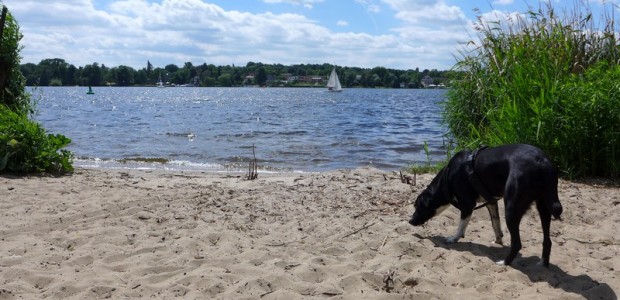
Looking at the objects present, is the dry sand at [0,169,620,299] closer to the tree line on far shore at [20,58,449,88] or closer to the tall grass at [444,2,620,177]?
the tall grass at [444,2,620,177]

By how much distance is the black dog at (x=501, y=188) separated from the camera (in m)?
4.44

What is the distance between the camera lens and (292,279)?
4.41 metres

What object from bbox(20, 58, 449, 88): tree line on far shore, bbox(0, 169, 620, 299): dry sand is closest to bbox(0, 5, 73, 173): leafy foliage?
bbox(0, 169, 620, 299): dry sand

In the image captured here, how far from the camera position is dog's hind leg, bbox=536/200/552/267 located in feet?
15.0

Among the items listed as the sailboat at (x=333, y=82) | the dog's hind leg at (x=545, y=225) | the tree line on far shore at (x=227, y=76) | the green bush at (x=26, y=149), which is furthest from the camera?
the tree line on far shore at (x=227, y=76)

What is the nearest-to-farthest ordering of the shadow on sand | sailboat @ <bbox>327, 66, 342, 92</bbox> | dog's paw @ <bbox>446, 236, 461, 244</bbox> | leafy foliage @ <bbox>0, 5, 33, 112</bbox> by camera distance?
the shadow on sand, dog's paw @ <bbox>446, 236, 461, 244</bbox>, leafy foliage @ <bbox>0, 5, 33, 112</bbox>, sailboat @ <bbox>327, 66, 342, 92</bbox>

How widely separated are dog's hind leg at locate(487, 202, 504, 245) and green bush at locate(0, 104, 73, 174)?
6.20m

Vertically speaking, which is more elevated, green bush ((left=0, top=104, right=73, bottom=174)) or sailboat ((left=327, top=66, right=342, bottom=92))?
green bush ((left=0, top=104, right=73, bottom=174))

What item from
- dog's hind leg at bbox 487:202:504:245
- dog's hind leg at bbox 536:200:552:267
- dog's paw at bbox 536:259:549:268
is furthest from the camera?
dog's hind leg at bbox 487:202:504:245

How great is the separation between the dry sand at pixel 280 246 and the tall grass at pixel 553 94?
54cm

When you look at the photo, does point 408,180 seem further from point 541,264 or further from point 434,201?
point 541,264

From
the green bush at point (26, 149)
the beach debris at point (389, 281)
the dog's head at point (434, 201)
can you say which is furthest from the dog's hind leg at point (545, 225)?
the green bush at point (26, 149)

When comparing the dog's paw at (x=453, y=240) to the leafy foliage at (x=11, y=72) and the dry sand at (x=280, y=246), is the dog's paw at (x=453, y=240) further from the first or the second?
the leafy foliage at (x=11, y=72)

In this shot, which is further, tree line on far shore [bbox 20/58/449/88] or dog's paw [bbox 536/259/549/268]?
tree line on far shore [bbox 20/58/449/88]
